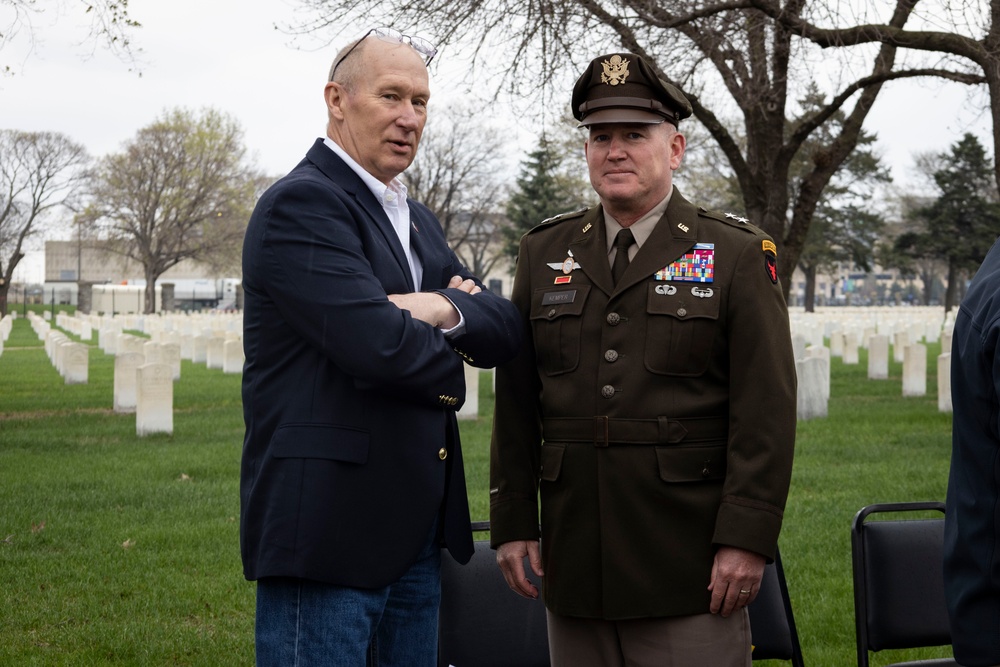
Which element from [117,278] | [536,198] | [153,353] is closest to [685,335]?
[153,353]

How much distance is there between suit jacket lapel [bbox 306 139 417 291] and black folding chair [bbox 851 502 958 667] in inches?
74.9

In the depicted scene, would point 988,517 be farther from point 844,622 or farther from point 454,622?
point 844,622

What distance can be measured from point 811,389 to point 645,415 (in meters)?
12.5

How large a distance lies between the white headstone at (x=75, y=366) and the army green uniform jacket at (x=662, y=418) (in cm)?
1941

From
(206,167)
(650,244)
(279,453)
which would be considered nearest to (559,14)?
(650,244)

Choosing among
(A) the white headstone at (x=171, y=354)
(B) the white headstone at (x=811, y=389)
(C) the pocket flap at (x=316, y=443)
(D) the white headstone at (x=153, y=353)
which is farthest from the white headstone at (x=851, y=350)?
(C) the pocket flap at (x=316, y=443)

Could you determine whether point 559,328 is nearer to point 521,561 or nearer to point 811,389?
point 521,561

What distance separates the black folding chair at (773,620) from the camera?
11.5ft

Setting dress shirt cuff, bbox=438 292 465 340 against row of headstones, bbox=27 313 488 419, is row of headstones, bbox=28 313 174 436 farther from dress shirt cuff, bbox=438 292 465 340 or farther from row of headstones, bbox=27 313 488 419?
dress shirt cuff, bbox=438 292 465 340

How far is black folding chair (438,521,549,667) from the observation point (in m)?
3.56

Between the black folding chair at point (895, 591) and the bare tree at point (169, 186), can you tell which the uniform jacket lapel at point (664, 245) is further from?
the bare tree at point (169, 186)

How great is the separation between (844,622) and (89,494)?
6423 mm

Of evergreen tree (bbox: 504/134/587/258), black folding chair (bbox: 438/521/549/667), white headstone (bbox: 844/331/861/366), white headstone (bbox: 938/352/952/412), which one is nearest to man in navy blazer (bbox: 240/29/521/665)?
black folding chair (bbox: 438/521/549/667)

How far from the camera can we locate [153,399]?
1330cm
